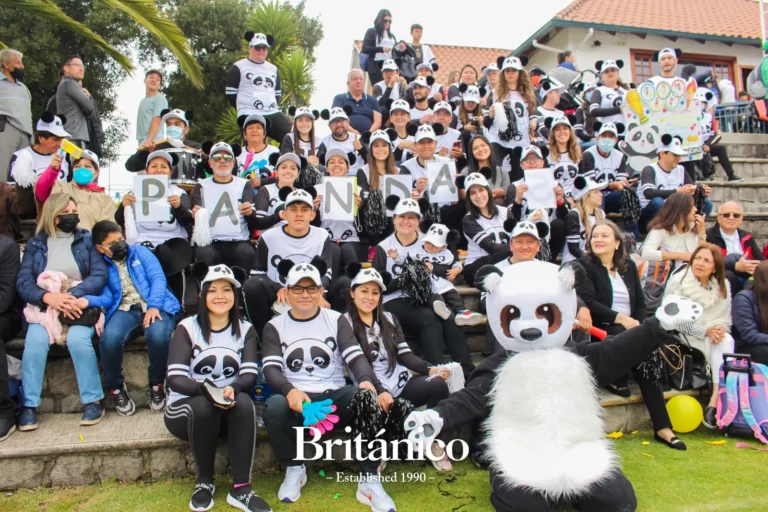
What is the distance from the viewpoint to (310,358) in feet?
12.2

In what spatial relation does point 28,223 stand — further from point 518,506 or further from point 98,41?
point 518,506

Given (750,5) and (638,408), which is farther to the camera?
(750,5)

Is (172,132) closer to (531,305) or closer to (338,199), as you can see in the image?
(338,199)

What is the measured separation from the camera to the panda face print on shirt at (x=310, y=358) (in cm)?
371

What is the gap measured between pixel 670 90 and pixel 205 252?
5.75m

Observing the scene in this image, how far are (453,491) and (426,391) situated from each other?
0.62m

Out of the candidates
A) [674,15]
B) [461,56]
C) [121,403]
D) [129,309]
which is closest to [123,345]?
[129,309]

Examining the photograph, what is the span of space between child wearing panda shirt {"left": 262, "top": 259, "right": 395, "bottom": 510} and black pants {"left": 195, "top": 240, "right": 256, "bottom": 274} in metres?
1.36

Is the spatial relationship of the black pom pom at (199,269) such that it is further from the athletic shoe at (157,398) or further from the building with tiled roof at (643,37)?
the building with tiled roof at (643,37)

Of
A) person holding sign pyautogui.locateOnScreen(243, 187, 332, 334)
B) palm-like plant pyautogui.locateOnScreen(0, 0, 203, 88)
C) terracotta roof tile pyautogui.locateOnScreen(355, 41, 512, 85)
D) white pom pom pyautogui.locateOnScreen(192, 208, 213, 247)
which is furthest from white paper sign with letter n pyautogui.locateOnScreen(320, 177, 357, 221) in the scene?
terracotta roof tile pyautogui.locateOnScreen(355, 41, 512, 85)

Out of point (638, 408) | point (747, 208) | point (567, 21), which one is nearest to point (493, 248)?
point (638, 408)

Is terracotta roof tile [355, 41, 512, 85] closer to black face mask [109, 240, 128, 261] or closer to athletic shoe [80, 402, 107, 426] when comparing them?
black face mask [109, 240, 128, 261]

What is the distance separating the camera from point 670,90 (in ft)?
23.9

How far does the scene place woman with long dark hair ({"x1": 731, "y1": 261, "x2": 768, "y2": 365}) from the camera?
439 centimetres
